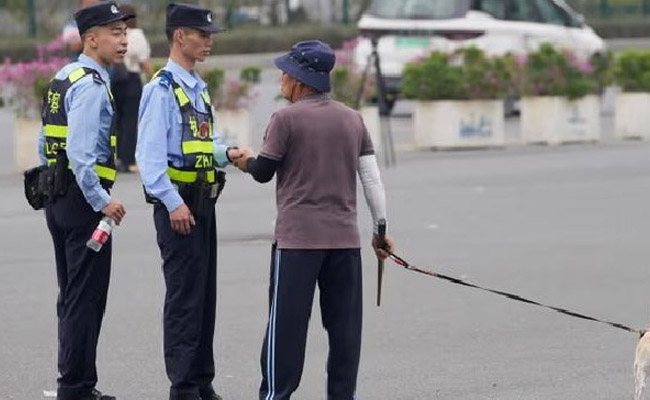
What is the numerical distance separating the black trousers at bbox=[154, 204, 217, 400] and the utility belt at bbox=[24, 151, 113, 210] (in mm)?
395

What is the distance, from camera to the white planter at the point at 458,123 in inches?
784

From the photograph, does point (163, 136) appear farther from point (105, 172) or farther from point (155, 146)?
point (105, 172)

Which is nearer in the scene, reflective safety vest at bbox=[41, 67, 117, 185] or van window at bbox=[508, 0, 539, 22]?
reflective safety vest at bbox=[41, 67, 117, 185]

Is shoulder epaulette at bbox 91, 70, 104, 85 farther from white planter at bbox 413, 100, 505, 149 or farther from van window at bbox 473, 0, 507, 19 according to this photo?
van window at bbox 473, 0, 507, 19

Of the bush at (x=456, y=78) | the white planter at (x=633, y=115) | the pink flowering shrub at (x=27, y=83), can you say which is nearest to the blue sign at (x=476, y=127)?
the bush at (x=456, y=78)

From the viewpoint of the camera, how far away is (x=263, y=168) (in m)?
7.08

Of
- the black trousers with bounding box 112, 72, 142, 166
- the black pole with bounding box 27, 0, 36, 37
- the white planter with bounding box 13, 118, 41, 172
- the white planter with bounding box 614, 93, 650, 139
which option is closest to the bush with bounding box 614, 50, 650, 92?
the white planter with bounding box 614, 93, 650, 139

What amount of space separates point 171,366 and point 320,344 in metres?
1.92

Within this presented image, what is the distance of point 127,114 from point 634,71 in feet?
24.8

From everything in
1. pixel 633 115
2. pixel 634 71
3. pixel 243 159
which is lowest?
pixel 633 115

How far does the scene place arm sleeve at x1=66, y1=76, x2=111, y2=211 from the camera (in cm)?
737

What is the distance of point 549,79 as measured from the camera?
2077 cm

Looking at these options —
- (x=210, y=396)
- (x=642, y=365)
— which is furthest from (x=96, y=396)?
(x=642, y=365)

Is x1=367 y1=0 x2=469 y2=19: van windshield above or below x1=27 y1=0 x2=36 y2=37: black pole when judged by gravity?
above
